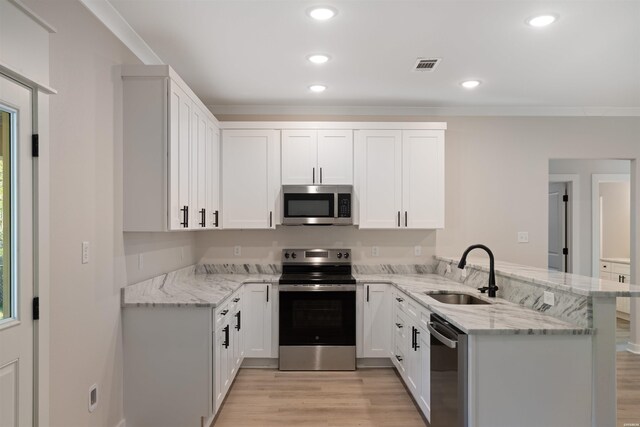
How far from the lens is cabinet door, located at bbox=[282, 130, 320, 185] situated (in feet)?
13.5

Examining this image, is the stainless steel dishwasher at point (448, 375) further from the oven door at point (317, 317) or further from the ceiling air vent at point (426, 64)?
the ceiling air vent at point (426, 64)

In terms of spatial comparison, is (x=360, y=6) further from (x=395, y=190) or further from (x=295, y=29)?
(x=395, y=190)

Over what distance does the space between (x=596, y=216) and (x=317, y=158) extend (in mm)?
4461

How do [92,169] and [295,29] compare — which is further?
[295,29]

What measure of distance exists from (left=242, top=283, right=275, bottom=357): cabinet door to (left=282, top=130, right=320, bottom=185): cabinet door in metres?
1.12

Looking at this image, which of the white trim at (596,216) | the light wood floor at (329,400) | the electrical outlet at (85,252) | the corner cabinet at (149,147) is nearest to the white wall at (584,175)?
the white trim at (596,216)

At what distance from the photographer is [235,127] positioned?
410cm

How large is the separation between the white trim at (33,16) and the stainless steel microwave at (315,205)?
250 cm

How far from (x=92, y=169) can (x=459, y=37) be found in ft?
8.16

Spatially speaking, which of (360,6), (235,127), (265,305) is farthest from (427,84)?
(265,305)

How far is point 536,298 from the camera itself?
2.46 metres

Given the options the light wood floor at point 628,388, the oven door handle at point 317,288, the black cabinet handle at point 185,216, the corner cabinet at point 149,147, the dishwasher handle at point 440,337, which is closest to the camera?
the dishwasher handle at point 440,337

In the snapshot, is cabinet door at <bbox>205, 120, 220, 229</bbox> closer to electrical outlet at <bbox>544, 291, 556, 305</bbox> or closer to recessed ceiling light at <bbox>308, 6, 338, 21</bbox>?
recessed ceiling light at <bbox>308, 6, 338, 21</bbox>

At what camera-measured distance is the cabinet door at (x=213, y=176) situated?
3.64m
